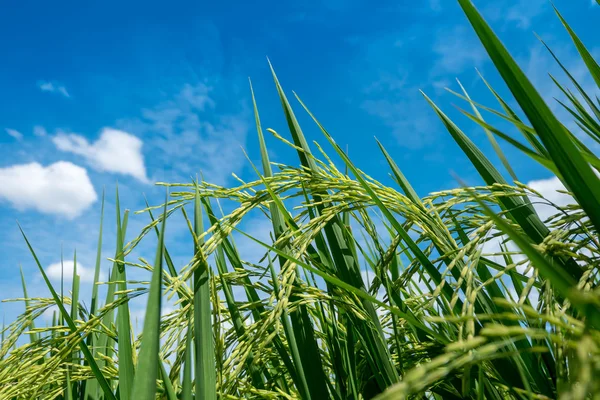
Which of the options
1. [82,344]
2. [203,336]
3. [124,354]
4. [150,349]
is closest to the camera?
[150,349]

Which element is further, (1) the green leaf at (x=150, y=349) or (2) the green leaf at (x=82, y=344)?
(2) the green leaf at (x=82, y=344)

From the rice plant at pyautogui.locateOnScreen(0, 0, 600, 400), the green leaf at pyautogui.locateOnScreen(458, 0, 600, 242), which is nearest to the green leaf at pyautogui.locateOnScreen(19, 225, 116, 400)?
the rice plant at pyautogui.locateOnScreen(0, 0, 600, 400)

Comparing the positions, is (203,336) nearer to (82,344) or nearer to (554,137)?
(82,344)

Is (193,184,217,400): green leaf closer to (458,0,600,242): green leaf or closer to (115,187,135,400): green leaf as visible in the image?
(115,187,135,400): green leaf

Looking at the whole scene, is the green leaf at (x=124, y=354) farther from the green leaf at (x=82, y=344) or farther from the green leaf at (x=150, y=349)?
the green leaf at (x=150, y=349)

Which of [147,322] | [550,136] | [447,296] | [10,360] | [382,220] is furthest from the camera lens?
[382,220]

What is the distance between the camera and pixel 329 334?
167 centimetres

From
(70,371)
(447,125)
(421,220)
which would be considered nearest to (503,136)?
(421,220)

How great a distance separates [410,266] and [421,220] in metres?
0.12

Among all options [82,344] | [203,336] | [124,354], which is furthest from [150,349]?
[124,354]

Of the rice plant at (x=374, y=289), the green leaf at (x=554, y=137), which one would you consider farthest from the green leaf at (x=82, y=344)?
the green leaf at (x=554, y=137)

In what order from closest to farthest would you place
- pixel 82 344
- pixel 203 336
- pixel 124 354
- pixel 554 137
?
pixel 554 137, pixel 203 336, pixel 82 344, pixel 124 354

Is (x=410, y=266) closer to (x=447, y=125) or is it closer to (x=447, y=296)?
(x=447, y=296)

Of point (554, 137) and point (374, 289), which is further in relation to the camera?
point (374, 289)
